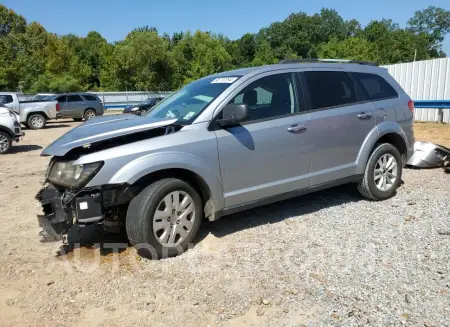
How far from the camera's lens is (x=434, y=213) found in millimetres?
4820

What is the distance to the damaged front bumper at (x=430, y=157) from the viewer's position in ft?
23.2

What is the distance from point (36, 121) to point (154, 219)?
17214mm

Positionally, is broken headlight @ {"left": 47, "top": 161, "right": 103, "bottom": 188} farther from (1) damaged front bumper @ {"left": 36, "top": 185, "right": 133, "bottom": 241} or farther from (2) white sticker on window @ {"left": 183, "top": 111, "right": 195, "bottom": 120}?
(2) white sticker on window @ {"left": 183, "top": 111, "right": 195, "bottom": 120}

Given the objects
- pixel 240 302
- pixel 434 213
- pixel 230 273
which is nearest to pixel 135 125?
pixel 230 273

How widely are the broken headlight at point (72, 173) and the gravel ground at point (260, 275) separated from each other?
83 centimetres

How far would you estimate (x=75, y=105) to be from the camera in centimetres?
2242

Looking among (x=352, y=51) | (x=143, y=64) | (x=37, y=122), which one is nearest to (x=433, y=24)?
(x=352, y=51)

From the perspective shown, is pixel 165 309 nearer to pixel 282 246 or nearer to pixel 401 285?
pixel 282 246

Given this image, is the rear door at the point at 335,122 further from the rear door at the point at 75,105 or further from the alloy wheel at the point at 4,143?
the rear door at the point at 75,105

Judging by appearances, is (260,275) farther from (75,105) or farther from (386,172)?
(75,105)

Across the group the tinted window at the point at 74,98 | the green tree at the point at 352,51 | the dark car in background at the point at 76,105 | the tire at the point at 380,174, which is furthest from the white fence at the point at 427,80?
the green tree at the point at 352,51

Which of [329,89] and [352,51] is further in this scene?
[352,51]

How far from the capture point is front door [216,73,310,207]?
159 inches

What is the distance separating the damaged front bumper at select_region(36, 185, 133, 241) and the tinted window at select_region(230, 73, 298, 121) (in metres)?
1.65
